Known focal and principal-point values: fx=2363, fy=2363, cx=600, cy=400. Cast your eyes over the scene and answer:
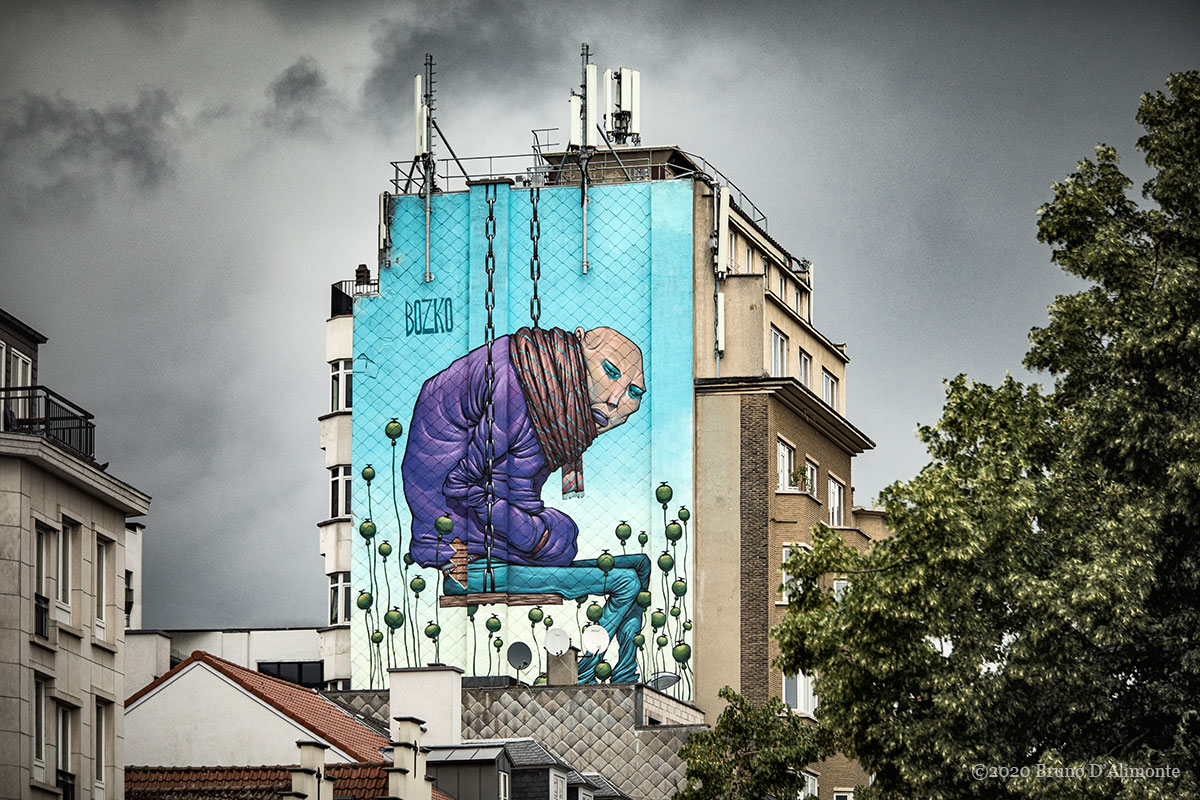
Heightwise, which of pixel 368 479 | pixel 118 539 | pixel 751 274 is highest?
pixel 751 274

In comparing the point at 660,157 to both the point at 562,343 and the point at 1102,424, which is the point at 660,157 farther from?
the point at 1102,424

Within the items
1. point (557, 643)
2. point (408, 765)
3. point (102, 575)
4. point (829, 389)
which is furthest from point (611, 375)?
point (102, 575)

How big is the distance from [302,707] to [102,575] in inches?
522

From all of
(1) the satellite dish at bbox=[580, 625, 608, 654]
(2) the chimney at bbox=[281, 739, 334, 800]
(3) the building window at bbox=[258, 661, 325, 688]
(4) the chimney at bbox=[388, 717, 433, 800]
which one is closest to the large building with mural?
(1) the satellite dish at bbox=[580, 625, 608, 654]

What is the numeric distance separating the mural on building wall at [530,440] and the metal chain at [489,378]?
0.16 ft

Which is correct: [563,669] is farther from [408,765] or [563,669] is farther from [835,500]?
[408,765]

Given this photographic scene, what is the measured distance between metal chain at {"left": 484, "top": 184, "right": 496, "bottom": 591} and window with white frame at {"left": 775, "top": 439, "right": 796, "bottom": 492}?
9.82m

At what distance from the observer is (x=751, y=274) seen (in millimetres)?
82062

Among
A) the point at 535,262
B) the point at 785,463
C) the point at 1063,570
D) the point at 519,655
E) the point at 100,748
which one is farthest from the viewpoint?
the point at 785,463

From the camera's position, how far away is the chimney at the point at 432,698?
60.4 m

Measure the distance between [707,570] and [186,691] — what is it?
27.1m

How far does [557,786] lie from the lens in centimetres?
5784

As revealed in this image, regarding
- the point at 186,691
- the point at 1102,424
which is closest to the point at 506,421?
the point at 186,691

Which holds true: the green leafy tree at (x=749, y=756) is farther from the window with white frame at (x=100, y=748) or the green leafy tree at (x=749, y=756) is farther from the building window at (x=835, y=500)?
the building window at (x=835, y=500)
